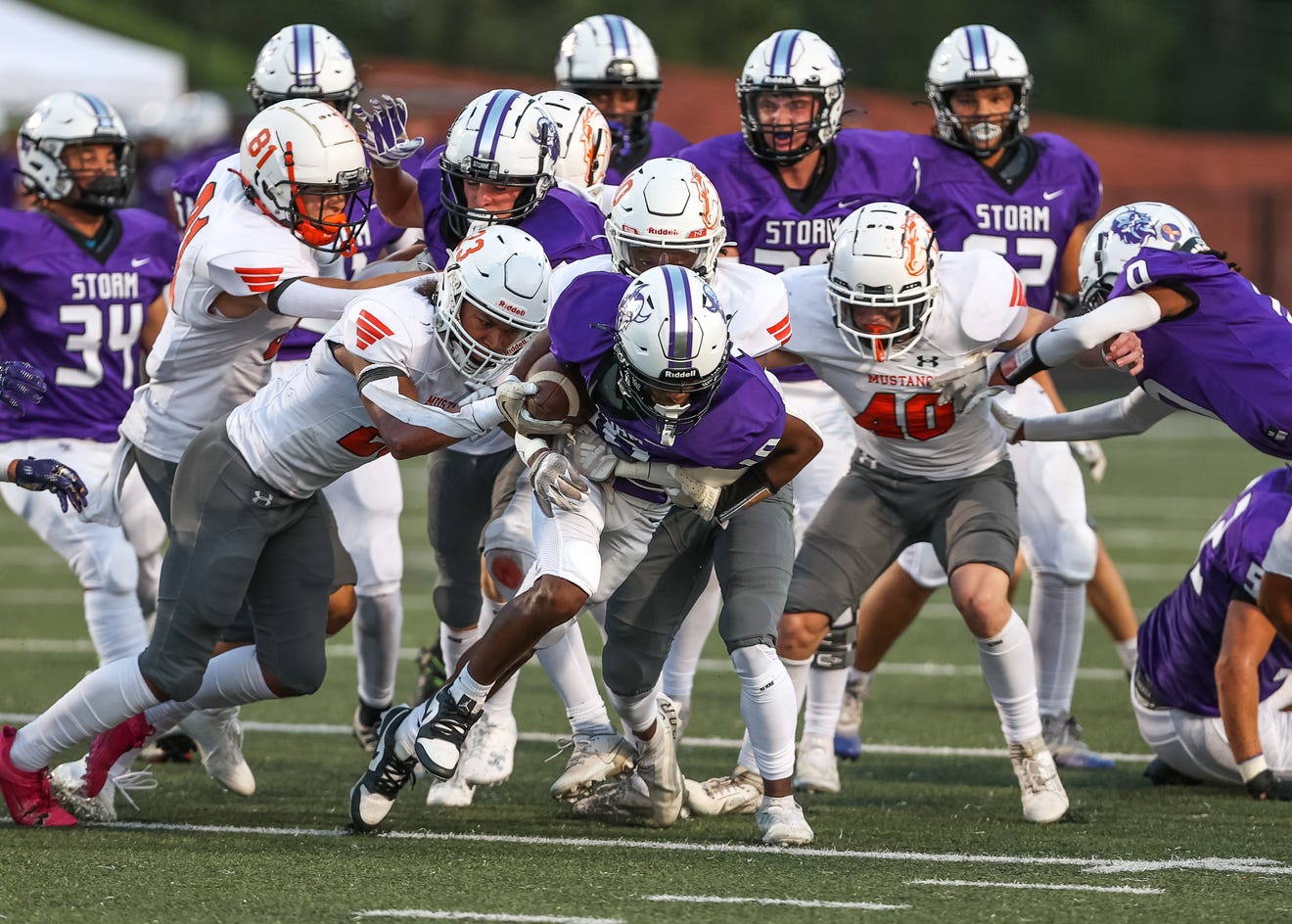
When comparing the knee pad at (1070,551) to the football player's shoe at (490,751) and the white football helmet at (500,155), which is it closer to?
the football player's shoe at (490,751)

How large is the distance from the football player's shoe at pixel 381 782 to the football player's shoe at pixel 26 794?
0.73 metres

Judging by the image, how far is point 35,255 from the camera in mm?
5648

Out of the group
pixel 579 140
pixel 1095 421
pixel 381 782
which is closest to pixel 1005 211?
pixel 1095 421

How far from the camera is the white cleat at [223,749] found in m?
4.95

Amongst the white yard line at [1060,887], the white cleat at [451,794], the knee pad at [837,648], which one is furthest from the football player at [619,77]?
the white yard line at [1060,887]

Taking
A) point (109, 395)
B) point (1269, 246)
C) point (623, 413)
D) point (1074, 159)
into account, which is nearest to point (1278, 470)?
point (1074, 159)

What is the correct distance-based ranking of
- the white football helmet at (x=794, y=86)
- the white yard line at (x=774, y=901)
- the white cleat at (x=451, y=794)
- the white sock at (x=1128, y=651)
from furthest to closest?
the white sock at (x=1128, y=651), the white football helmet at (x=794, y=86), the white cleat at (x=451, y=794), the white yard line at (x=774, y=901)

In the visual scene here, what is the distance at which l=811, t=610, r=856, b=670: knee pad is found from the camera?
5.30 metres

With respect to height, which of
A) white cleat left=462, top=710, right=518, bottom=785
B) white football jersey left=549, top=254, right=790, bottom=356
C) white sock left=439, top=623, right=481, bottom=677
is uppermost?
white football jersey left=549, top=254, right=790, bottom=356

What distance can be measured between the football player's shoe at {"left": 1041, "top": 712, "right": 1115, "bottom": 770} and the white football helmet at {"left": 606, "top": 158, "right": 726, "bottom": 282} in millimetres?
1777

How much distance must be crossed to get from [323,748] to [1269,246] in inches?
635

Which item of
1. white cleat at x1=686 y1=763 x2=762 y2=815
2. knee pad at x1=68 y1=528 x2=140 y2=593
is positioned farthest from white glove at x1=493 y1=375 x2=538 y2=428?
knee pad at x1=68 y1=528 x2=140 y2=593

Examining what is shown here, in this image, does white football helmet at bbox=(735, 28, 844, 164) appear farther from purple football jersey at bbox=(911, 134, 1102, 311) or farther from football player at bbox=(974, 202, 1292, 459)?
football player at bbox=(974, 202, 1292, 459)

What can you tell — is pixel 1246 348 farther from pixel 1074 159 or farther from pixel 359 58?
pixel 359 58
